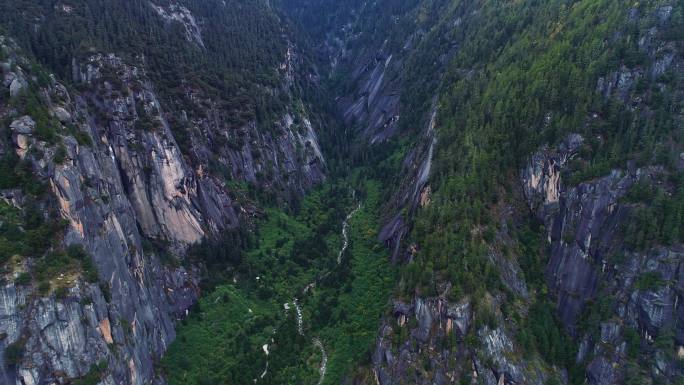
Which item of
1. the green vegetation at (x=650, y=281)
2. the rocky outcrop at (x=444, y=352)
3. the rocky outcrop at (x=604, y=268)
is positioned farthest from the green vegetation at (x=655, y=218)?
the rocky outcrop at (x=444, y=352)

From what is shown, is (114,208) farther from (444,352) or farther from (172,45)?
(172,45)

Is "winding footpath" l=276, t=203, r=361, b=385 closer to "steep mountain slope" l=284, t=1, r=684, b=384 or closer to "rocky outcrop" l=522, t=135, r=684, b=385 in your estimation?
"steep mountain slope" l=284, t=1, r=684, b=384

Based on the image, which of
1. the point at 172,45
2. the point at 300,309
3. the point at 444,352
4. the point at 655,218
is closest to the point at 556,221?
the point at 655,218

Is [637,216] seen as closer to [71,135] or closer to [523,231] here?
[523,231]

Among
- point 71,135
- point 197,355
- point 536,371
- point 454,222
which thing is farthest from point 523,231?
point 71,135

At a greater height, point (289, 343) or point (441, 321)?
point (289, 343)

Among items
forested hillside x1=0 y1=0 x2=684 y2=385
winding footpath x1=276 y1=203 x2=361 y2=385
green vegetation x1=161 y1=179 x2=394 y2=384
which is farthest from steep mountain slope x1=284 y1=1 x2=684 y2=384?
green vegetation x1=161 y1=179 x2=394 y2=384
